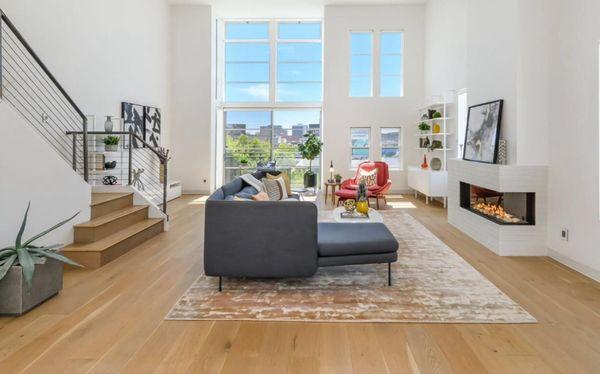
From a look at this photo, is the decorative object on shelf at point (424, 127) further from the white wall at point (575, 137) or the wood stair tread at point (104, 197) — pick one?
the wood stair tread at point (104, 197)

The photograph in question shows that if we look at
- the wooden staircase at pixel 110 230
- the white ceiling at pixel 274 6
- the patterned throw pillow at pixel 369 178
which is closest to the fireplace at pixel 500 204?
the patterned throw pillow at pixel 369 178

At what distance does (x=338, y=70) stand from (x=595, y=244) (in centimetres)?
787

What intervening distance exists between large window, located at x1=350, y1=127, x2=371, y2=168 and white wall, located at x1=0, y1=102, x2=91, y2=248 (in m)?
7.27

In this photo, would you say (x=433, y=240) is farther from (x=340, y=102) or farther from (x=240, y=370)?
(x=340, y=102)

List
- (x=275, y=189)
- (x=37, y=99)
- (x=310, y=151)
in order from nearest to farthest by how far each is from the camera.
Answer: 1. (x=37, y=99)
2. (x=275, y=189)
3. (x=310, y=151)

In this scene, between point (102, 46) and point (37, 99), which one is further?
point (102, 46)

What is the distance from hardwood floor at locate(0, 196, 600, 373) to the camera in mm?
2234

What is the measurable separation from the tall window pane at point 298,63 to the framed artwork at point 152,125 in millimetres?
3308

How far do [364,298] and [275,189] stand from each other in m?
3.41

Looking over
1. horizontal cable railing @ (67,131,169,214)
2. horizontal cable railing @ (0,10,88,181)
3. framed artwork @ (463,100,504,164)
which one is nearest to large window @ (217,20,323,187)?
horizontal cable railing @ (67,131,169,214)

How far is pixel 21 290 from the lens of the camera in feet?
9.33

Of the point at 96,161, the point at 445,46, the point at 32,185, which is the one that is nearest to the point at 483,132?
the point at 445,46

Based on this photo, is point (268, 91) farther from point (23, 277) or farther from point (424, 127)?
point (23, 277)

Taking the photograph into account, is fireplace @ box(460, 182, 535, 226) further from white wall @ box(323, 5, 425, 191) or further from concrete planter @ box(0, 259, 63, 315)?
white wall @ box(323, 5, 425, 191)
